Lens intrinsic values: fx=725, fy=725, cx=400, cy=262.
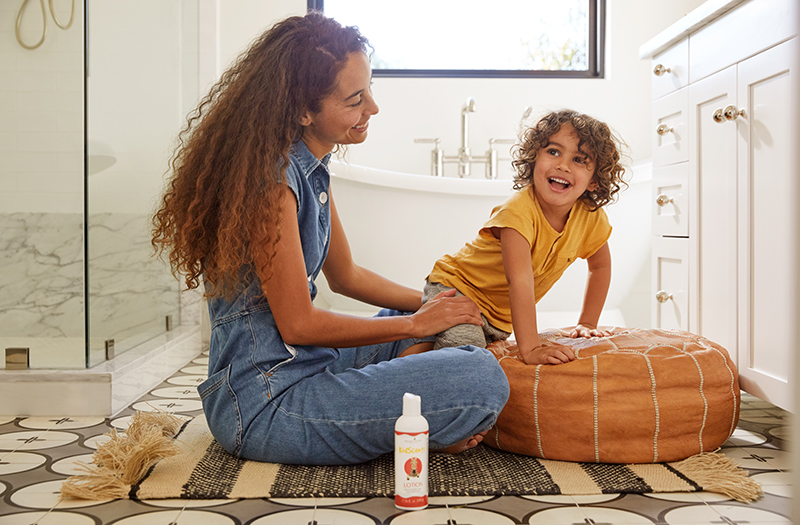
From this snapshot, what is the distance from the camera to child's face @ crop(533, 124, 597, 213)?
4.97ft

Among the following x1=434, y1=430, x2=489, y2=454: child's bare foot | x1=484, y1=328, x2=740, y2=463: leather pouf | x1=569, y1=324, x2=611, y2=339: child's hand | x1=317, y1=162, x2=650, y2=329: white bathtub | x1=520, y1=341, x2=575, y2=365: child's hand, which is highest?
x1=317, y1=162, x2=650, y2=329: white bathtub

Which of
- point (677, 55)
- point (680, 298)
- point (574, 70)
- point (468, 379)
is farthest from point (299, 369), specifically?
point (574, 70)

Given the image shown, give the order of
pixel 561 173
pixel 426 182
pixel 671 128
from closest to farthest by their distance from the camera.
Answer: pixel 561 173 → pixel 671 128 → pixel 426 182

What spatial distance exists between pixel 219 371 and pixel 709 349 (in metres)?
0.91

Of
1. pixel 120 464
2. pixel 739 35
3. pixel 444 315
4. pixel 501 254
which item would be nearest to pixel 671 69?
pixel 739 35

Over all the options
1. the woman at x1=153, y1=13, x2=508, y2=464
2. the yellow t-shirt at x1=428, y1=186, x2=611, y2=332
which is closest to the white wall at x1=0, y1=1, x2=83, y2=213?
the woman at x1=153, y1=13, x2=508, y2=464

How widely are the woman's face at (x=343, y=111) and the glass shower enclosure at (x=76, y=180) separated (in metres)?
0.81

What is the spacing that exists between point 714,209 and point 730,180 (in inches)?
3.8

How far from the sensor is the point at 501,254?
5.09 ft

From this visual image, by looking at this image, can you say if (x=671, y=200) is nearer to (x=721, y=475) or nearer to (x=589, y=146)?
(x=589, y=146)

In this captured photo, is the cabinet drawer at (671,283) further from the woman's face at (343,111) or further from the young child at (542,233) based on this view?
the woman's face at (343,111)

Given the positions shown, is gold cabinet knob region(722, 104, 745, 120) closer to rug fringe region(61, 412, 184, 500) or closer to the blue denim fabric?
the blue denim fabric

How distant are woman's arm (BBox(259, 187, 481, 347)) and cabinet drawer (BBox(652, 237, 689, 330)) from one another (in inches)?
33.9

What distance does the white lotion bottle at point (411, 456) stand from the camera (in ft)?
3.50
